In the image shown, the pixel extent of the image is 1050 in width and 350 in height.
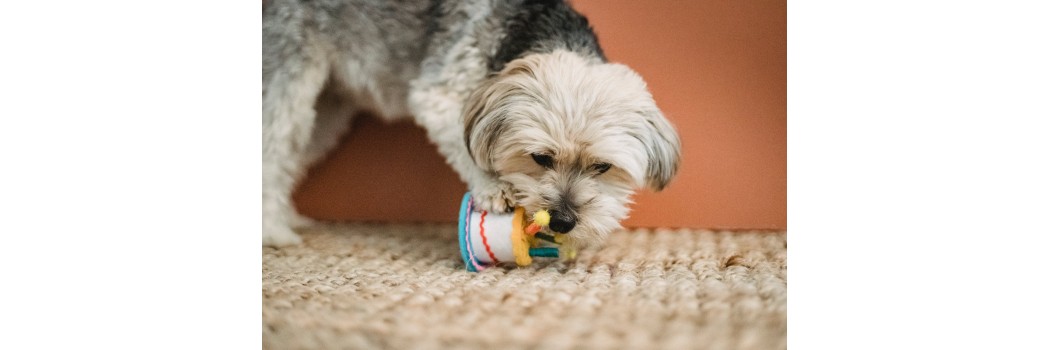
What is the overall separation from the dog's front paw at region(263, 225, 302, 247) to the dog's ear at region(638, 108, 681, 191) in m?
1.10

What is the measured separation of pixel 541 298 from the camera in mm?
1257

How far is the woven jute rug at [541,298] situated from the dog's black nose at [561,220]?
123 mm

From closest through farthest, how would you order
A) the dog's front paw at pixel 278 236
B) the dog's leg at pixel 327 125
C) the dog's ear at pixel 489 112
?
the dog's ear at pixel 489 112 < the dog's front paw at pixel 278 236 < the dog's leg at pixel 327 125

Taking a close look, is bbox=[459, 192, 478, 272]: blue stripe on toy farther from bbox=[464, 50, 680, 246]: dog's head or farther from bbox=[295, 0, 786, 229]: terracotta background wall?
bbox=[295, 0, 786, 229]: terracotta background wall

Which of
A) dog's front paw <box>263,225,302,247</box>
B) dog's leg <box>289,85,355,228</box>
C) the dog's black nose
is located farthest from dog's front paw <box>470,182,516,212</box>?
dog's leg <box>289,85,355,228</box>

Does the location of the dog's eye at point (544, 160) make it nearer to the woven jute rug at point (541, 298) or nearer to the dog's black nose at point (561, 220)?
the dog's black nose at point (561, 220)

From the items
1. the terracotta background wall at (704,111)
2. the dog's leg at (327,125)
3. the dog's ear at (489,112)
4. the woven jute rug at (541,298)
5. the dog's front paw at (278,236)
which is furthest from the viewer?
the dog's leg at (327,125)

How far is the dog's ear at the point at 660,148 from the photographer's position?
5.11 ft

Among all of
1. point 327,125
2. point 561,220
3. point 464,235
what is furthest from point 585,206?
point 327,125

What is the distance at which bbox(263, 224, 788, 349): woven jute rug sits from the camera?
104cm

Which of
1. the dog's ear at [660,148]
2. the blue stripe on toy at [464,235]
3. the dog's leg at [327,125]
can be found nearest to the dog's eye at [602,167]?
the dog's ear at [660,148]
